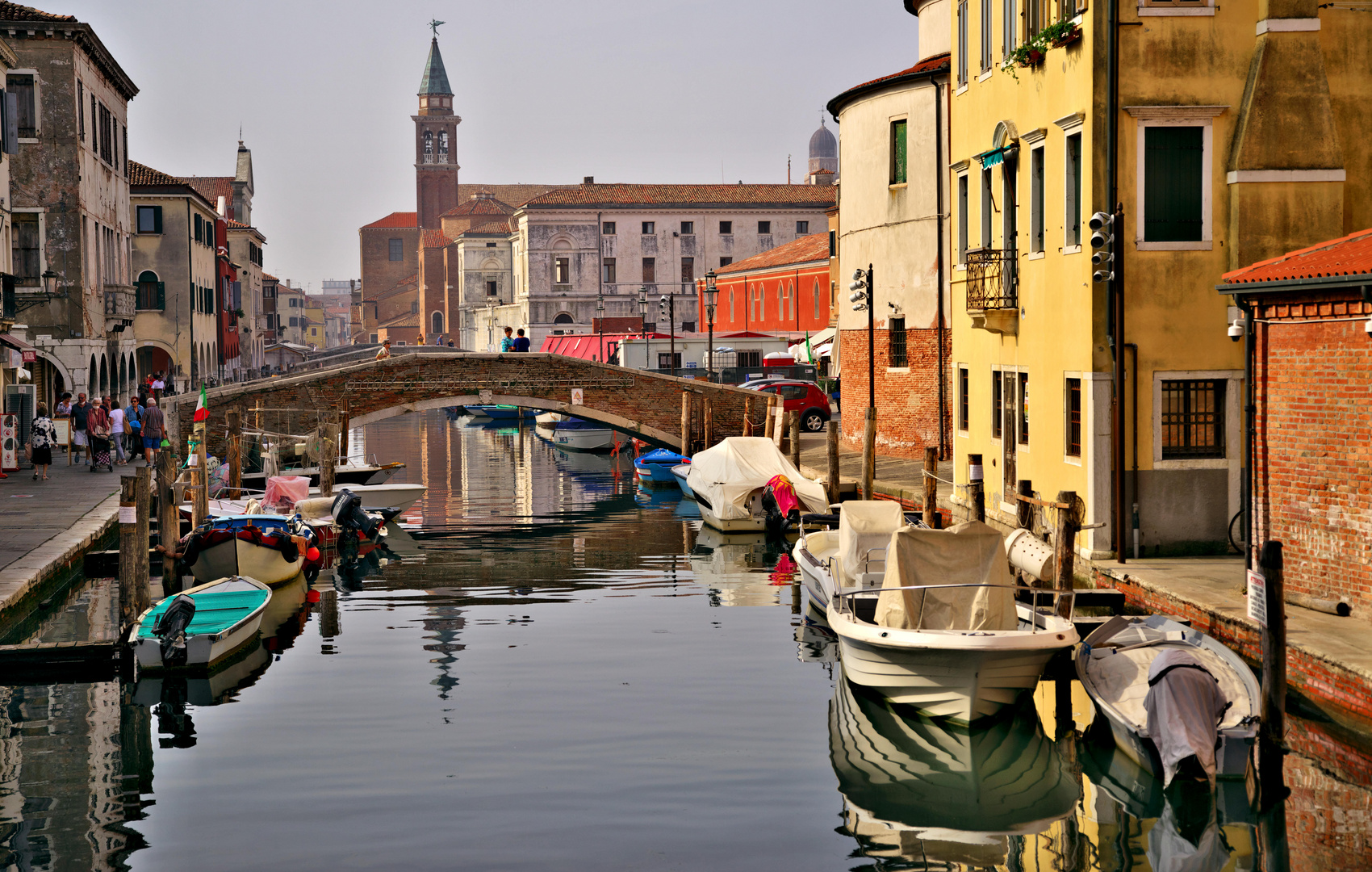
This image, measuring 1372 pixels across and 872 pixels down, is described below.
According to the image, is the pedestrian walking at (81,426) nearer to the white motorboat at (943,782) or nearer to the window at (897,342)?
the window at (897,342)

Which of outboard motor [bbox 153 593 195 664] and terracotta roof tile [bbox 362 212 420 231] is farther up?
terracotta roof tile [bbox 362 212 420 231]

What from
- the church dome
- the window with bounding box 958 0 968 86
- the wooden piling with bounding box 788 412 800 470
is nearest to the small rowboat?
the window with bounding box 958 0 968 86

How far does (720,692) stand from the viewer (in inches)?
525

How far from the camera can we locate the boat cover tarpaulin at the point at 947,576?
12.1m

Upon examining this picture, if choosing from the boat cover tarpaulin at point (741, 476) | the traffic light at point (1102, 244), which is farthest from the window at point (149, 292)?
the traffic light at point (1102, 244)

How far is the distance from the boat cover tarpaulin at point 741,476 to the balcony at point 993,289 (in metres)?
5.83

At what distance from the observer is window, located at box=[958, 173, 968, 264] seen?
21.1m

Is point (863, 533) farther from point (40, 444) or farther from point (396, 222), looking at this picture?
point (396, 222)

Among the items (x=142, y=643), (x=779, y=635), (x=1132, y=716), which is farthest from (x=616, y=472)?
(x=1132, y=716)

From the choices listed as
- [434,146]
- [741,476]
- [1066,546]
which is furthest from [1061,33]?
[434,146]

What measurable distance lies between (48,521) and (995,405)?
524 inches

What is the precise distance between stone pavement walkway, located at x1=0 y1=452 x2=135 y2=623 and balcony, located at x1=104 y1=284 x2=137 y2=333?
7659 millimetres

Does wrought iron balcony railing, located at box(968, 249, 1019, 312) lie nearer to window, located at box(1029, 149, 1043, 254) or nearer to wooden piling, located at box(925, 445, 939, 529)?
window, located at box(1029, 149, 1043, 254)

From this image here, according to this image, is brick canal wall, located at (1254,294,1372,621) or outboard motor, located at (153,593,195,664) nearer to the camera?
brick canal wall, located at (1254,294,1372,621)
